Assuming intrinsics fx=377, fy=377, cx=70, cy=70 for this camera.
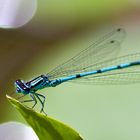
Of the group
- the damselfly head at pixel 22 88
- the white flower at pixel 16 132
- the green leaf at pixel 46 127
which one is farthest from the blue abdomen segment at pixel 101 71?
the green leaf at pixel 46 127

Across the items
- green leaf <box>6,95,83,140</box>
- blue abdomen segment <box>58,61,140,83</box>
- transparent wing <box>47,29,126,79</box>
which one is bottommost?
blue abdomen segment <box>58,61,140,83</box>

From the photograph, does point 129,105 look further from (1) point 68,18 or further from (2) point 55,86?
(1) point 68,18

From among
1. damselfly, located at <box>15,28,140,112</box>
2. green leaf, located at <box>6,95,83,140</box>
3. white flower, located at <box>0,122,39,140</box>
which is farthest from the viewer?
damselfly, located at <box>15,28,140,112</box>

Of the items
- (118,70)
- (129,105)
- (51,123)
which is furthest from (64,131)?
(118,70)

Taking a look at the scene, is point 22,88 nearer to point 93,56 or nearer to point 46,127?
point 93,56

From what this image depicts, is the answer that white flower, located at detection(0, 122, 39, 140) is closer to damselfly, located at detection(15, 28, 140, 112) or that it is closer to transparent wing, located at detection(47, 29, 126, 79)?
damselfly, located at detection(15, 28, 140, 112)

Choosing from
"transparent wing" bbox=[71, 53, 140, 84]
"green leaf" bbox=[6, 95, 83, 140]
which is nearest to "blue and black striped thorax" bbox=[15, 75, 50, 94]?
"transparent wing" bbox=[71, 53, 140, 84]

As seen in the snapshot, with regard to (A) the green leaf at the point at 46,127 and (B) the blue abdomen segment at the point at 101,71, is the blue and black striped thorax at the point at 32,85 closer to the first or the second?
(B) the blue abdomen segment at the point at 101,71
